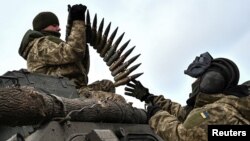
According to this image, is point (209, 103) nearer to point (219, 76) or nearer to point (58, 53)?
point (219, 76)

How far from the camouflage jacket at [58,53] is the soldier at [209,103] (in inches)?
95.0

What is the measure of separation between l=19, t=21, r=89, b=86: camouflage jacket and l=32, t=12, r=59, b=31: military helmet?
0.34 m

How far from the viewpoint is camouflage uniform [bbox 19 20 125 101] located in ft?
22.0

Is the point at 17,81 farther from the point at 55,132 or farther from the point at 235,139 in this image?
the point at 235,139

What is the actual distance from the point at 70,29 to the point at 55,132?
272 centimetres

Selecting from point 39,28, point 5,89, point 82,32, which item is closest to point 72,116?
point 5,89

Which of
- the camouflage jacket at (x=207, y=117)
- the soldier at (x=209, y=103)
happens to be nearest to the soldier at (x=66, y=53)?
the soldier at (x=209, y=103)

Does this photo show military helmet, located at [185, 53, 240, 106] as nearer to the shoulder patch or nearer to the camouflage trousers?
the camouflage trousers

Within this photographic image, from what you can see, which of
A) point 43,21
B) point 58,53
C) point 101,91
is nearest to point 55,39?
point 58,53

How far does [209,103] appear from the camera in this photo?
13.9 feet

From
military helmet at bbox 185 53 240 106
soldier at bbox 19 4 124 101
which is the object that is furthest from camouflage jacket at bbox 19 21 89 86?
military helmet at bbox 185 53 240 106

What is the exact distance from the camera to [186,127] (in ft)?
13.4

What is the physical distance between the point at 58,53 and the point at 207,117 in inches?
122

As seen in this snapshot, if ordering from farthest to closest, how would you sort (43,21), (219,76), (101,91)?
(43,21), (101,91), (219,76)
